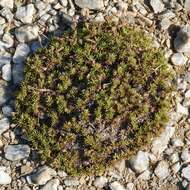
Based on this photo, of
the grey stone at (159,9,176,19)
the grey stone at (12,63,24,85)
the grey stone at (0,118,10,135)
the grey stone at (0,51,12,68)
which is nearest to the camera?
the grey stone at (0,118,10,135)

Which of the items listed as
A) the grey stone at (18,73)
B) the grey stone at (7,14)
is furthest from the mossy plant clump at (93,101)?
the grey stone at (7,14)

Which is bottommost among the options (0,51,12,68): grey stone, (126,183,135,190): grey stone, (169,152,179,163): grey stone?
(126,183,135,190): grey stone

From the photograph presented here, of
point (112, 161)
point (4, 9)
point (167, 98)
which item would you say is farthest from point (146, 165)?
point (4, 9)

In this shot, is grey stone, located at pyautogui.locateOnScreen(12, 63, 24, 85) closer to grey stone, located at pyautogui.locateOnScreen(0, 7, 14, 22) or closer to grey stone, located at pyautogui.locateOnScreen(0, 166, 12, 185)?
grey stone, located at pyautogui.locateOnScreen(0, 7, 14, 22)

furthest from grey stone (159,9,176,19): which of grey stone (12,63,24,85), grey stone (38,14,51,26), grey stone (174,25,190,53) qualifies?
grey stone (12,63,24,85)

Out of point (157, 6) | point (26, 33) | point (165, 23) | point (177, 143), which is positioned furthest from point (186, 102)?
point (26, 33)

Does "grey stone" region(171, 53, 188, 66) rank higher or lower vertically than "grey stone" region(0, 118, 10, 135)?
higher

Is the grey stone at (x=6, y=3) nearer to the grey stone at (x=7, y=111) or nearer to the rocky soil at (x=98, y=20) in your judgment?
the rocky soil at (x=98, y=20)
